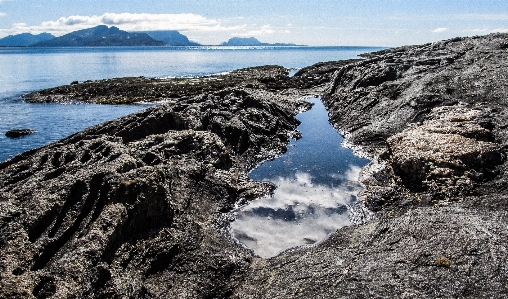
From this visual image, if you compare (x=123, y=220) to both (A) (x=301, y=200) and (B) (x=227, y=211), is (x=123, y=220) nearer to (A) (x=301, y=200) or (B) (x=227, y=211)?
(B) (x=227, y=211)

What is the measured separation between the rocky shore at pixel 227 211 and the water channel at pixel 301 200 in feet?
3.17

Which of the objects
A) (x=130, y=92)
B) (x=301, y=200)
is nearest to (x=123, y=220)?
(x=301, y=200)

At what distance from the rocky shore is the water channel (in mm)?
967

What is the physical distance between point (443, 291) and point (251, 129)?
23.3m

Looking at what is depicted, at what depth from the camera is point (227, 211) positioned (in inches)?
821

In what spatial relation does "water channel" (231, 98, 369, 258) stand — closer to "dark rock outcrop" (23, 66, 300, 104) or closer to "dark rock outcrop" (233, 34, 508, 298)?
"dark rock outcrop" (233, 34, 508, 298)

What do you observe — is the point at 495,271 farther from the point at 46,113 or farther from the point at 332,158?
the point at 46,113

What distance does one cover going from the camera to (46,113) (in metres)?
52.7

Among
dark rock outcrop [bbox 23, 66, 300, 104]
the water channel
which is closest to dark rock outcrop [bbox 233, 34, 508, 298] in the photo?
the water channel

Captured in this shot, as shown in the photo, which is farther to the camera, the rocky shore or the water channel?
the water channel

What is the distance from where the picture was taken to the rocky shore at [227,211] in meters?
12.8

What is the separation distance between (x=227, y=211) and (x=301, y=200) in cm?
447

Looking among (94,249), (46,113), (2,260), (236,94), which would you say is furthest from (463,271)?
(46,113)

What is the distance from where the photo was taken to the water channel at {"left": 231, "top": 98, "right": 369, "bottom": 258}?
1822 cm
